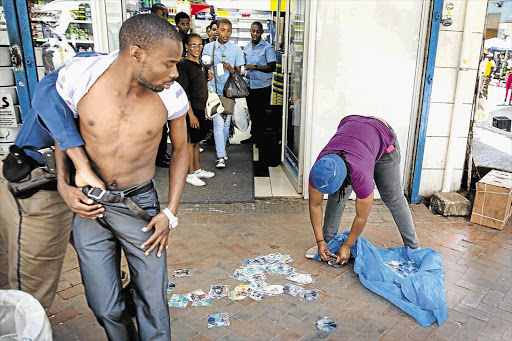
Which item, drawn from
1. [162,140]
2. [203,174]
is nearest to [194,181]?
[203,174]

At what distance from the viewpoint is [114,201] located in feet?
7.25

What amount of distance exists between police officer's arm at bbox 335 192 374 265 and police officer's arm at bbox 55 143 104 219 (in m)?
1.93

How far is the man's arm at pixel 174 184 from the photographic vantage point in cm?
228

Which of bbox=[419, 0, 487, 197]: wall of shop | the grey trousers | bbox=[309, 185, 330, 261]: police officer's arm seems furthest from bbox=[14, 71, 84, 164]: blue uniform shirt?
bbox=[419, 0, 487, 197]: wall of shop

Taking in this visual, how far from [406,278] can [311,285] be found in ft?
2.49

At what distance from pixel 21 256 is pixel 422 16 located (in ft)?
15.4

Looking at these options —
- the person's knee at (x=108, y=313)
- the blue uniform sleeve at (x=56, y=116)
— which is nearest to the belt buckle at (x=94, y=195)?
the blue uniform sleeve at (x=56, y=116)

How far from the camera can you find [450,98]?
203 inches

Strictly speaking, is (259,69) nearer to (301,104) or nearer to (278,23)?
(278,23)

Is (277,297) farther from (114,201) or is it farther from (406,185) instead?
(406,185)

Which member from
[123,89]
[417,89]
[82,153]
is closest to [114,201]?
[82,153]

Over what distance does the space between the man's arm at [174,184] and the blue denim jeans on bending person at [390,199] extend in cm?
172

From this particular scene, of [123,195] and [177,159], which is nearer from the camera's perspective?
[123,195]

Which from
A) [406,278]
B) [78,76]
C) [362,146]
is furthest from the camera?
[406,278]
